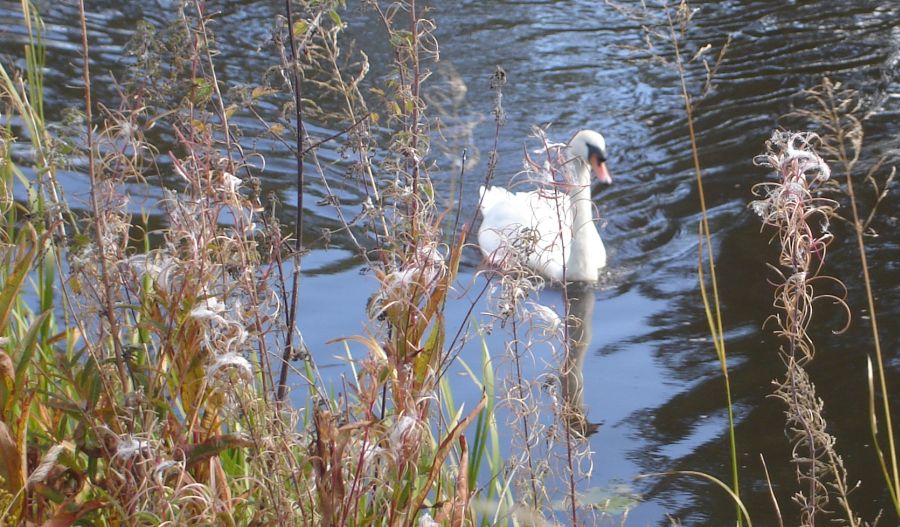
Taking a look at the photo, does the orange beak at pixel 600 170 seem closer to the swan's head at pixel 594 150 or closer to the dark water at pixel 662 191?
the swan's head at pixel 594 150

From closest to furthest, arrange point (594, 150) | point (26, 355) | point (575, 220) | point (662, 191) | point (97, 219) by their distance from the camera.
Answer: point (97, 219) → point (26, 355) → point (575, 220) → point (594, 150) → point (662, 191)

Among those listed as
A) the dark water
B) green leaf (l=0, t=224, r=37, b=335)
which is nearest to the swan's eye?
the dark water

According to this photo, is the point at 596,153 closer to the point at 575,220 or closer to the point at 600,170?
the point at 600,170

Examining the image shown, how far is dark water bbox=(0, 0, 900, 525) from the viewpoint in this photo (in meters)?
4.48

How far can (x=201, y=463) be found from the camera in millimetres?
2258

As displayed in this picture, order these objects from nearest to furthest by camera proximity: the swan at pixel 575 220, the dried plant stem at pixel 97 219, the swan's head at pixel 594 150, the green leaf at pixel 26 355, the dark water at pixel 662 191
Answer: the dried plant stem at pixel 97 219 < the green leaf at pixel 26 355 < the dark water at pixel 662 191 < the swan at pixel 575 220 < the swan's head at pixel 594 150

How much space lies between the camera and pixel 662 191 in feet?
24.9

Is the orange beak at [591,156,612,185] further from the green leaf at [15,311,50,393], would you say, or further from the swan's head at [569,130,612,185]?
the green leaf at [15,311,50,393]

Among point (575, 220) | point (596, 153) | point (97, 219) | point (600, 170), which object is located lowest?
point (575, 220)

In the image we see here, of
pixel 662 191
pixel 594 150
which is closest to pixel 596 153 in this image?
pixel 594 150

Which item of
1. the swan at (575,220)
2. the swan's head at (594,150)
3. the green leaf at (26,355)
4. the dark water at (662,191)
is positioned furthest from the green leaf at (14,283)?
the swan's head at (594,150)

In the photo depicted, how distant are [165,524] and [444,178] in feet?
20.5

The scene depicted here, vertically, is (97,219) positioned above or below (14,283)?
above

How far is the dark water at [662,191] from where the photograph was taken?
4477mm
